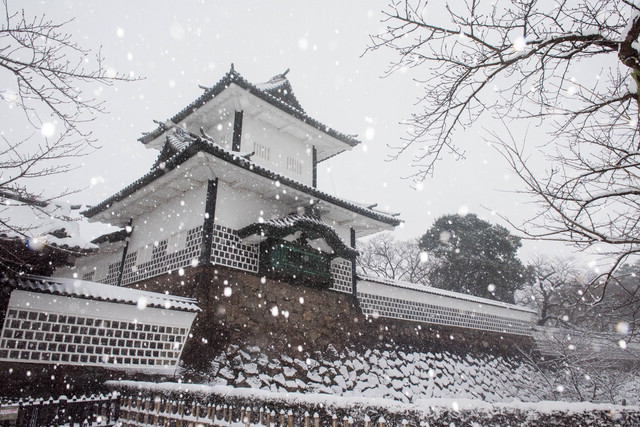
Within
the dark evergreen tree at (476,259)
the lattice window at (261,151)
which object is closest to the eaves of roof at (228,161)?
the lattice window at (261,151)

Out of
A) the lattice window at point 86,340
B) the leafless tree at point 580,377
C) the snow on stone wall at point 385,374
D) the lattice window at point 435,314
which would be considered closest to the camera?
the lattice window at point 86,340

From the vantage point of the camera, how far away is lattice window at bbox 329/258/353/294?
12.6m

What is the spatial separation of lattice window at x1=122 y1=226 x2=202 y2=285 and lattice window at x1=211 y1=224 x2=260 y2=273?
43cm

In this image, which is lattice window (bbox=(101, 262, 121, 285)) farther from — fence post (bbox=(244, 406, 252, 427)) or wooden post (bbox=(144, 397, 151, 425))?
fence post (bbox=(244, 406, 252, 427))

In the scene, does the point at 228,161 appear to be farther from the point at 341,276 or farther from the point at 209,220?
the point at 341,276

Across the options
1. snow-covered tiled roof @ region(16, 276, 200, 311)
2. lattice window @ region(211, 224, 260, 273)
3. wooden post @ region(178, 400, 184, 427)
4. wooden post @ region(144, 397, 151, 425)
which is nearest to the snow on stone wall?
snow-covered tiled roof @ region(16, 276, 200, 311)

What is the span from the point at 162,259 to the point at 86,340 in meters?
3.74

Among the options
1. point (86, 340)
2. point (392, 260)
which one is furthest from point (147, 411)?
point (392, 260)

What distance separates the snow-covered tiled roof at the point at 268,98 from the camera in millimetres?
11844

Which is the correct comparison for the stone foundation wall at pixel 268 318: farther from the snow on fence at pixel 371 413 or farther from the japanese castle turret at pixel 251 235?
the snow on fence at pixel 371 413

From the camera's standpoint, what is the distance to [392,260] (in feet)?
129

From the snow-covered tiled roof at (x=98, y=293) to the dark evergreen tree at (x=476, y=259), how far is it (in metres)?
25.2

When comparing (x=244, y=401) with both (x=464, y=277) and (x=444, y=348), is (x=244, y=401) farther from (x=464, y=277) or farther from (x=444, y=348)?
(x=464, y=277)

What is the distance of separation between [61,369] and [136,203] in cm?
608
